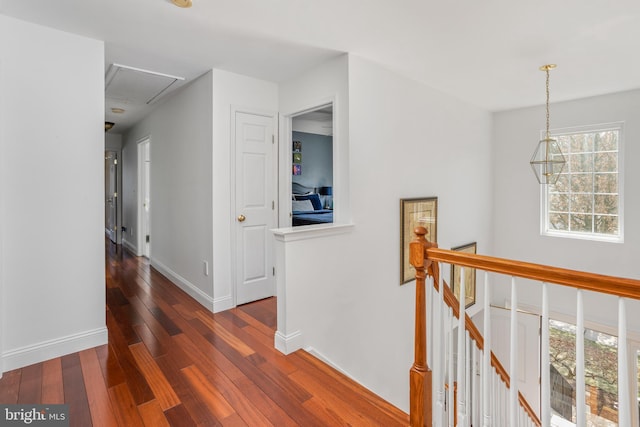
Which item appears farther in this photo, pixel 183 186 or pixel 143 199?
pixel 143 199

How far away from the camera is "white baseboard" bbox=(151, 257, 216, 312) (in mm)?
3279

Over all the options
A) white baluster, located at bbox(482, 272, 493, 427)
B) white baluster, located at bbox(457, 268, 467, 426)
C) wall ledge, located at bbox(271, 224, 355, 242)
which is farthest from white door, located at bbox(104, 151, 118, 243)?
white baluster, located at bbox(482, 272, 493, 427)

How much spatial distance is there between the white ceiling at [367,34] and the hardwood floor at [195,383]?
7.63 ft

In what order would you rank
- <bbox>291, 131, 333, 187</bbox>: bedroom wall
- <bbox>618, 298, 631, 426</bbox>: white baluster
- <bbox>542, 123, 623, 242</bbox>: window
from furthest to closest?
1. <bbox>291, 131, 333, 187</bbox>: bedroom wall
2. <bbox>542, 123, 623, 242</bbox>: window
3. <bbox>618, 298, 631, 426</bbox>: white baluster

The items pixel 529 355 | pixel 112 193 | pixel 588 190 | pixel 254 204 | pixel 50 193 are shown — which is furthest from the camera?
pixel 112 193

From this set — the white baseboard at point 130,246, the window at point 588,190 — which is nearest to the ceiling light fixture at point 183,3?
the white baseboard at point 130,246

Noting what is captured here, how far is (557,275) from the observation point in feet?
3.96

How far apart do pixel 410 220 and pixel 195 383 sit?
8.34ft

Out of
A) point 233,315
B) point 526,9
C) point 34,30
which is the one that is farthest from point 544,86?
point 34,30

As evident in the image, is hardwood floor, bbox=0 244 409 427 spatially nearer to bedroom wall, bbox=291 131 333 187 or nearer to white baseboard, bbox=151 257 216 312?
white baseboard, bbox=151 257 216 312

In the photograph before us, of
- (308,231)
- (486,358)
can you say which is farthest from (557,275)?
(308,231)

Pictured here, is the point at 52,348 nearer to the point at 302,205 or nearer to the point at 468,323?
the point at 468,323

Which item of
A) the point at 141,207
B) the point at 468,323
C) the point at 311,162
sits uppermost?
the point at 311,162

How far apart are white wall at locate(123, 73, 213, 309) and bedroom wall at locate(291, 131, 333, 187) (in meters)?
2.48
